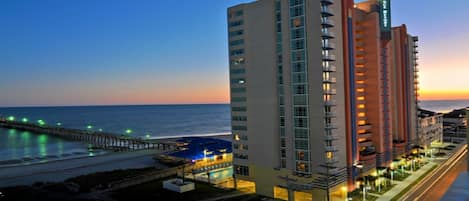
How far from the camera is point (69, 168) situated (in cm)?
7006

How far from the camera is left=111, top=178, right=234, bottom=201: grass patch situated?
153 ft

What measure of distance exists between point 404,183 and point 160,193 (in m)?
39.3

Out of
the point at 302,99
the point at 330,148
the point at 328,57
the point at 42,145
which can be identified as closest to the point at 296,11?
Answer: the point at 328,57

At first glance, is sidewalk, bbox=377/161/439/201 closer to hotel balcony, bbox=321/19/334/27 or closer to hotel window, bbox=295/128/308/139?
hotel window, bbox=295/128/308/139

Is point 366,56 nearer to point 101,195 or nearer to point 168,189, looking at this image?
point 168,189

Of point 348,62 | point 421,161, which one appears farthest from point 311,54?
point 421,161

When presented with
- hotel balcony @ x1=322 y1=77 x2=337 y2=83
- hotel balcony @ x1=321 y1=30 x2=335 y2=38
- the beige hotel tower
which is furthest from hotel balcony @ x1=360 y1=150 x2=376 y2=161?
hotel balcony @ x1=321 y1=30 x2=335 y2=38

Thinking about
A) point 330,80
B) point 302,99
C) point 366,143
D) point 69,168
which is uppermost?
point 330,80

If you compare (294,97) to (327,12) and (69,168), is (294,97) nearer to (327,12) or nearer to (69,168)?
(327,12)

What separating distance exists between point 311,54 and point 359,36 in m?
20.0

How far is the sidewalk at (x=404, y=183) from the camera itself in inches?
1871

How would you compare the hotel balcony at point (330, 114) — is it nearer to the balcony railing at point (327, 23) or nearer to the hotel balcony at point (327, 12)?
the balcony railing at point (327, 23)

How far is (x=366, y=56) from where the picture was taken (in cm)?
6116

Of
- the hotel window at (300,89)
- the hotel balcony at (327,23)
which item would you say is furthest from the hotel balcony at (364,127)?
the hotel balcony at (327,23)
